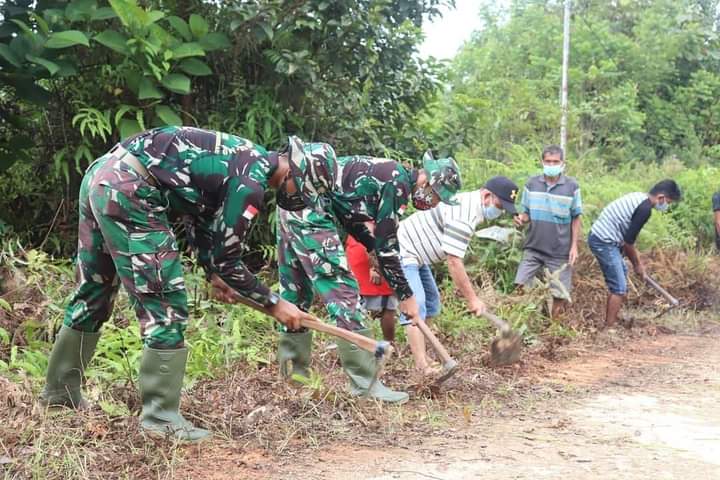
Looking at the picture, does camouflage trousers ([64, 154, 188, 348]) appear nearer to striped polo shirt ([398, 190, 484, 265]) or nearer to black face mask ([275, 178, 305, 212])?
black face mask ([275, 178, 305, 212])

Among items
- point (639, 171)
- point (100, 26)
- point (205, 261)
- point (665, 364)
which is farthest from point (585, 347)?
point (639, 171)

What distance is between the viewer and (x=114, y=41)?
225 inches

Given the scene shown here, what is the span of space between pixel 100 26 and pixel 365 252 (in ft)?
9.66

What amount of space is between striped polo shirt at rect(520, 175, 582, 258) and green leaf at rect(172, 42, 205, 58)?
3.51m

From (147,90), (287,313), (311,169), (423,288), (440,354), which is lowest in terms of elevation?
(440,354)

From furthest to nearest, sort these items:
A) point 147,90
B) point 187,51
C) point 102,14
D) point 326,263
Answer: point 187,51
point 147,90
point 102,14
point 326,263

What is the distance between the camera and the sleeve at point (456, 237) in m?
5.31

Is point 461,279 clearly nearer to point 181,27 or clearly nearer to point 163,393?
point 163,393

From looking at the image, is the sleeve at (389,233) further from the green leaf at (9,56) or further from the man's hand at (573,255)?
the man's hand at (573,255)

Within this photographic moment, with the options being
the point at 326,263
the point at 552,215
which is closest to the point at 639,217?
the point at 552,215

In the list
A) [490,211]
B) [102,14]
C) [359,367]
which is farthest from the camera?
[102,14]

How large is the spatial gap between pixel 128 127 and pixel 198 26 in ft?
3.23

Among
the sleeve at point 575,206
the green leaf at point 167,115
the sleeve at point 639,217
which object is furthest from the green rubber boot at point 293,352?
the sleeve at point 639,217

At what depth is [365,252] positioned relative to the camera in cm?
550
